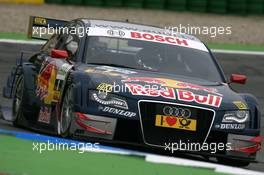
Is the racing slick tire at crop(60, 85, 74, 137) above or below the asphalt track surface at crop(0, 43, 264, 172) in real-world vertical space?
above

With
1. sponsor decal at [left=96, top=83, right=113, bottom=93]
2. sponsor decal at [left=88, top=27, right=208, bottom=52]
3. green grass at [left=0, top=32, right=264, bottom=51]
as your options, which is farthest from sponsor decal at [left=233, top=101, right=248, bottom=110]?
green grass at [left=0, top=32, right=264, bottom=51]

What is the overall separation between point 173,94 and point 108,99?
600 mm

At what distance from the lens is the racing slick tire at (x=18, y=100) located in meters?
10.3

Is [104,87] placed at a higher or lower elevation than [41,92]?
higher

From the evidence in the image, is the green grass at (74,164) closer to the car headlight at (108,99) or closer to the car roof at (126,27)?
the car headlight at (108,99)

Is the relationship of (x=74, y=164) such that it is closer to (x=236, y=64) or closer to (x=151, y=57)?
(x=151, y=57)

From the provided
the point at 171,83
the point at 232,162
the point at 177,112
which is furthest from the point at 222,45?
the point at 177,112

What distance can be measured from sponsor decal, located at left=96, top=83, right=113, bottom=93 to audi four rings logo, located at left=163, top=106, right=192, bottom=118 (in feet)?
1.73

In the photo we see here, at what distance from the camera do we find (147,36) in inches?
389

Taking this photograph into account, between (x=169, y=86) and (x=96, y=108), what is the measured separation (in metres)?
0.77

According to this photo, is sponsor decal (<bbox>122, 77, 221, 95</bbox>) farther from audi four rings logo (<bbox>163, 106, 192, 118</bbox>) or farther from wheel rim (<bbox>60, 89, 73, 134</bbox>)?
wheel rim (<bbox>60, 89, 73, 134</bbox>)

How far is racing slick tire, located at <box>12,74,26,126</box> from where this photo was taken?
10312 mm

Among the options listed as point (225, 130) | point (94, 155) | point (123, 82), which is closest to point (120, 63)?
point (123, 82)

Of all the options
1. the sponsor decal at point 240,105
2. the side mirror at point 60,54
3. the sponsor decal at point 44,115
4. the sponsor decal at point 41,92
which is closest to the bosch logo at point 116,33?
the side mirror at point 60,54
